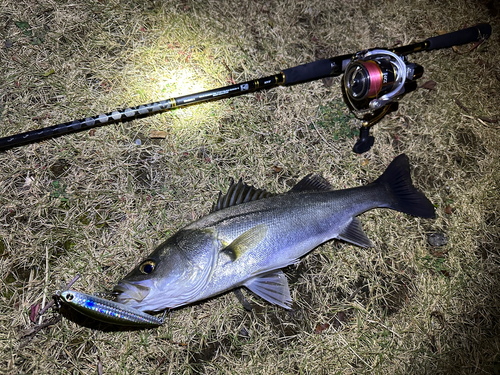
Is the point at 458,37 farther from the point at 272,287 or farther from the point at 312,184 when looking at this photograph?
the point at 272,287

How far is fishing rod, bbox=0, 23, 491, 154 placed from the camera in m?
2.98

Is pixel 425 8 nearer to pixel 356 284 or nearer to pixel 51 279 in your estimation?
pixel 356 284

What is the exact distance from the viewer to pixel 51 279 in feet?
9.76

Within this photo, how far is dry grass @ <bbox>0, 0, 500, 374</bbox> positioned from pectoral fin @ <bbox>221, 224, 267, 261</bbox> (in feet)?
2.50

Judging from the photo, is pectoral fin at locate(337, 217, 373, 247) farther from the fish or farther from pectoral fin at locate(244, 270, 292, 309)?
pectoral fin at locate(244, 270, 292, 309)

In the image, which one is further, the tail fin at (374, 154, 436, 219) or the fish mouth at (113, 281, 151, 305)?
the tail fin at (374, 154, 436, 219)

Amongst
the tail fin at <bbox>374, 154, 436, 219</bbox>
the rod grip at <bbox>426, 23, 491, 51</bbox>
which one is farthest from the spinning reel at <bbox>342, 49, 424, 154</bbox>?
the rod grip at <bbox>426, 23, 491, 51</bbox>

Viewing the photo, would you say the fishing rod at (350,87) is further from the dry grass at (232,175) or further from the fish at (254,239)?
the fish at (254,239)

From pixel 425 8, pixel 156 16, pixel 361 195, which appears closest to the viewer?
pixel 361 195

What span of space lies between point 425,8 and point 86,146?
4.59 m

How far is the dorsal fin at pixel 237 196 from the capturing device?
296 cm

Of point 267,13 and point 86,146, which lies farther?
point 267,13

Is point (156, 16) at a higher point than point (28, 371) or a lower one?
higher

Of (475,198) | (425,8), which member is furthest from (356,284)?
(425,8)
